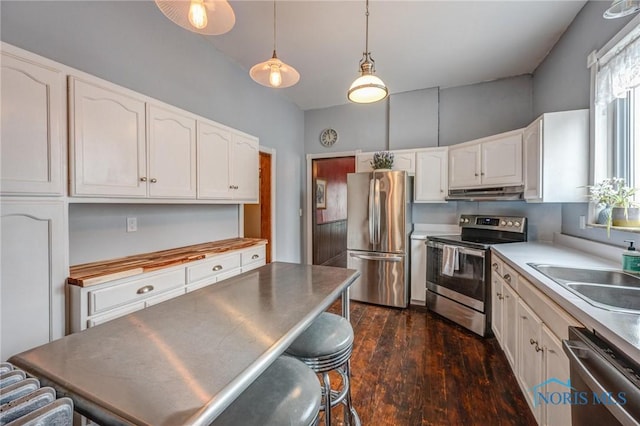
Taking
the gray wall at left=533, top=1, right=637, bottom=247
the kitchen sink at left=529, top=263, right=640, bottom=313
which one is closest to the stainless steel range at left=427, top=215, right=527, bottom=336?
the gray wall at left=533, top=1, right=637, bottom=247

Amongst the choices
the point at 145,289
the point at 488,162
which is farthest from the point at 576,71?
the point at 145,289

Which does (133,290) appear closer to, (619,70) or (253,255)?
(253,255)

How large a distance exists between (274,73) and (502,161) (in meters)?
2.49

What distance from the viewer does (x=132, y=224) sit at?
215cm

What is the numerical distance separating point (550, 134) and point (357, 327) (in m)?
2.54

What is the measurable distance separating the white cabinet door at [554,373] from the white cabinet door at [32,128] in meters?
2.60

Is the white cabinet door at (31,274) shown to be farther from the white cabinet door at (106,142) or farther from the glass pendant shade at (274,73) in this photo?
the glass pendant shade at (274,73)

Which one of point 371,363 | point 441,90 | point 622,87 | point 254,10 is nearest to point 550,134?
point 622,87

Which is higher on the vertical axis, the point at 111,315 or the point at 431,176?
the point at 431,176

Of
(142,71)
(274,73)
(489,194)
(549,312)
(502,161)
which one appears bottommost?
(549,312)

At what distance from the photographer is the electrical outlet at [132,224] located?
2123 mm

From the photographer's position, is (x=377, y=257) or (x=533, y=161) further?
(x=377, y=257)

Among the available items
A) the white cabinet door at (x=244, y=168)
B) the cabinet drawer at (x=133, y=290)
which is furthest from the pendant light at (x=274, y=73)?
the cabinet drawer at (x=133, y=290)

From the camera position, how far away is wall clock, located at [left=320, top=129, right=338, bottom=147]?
4.55 m
